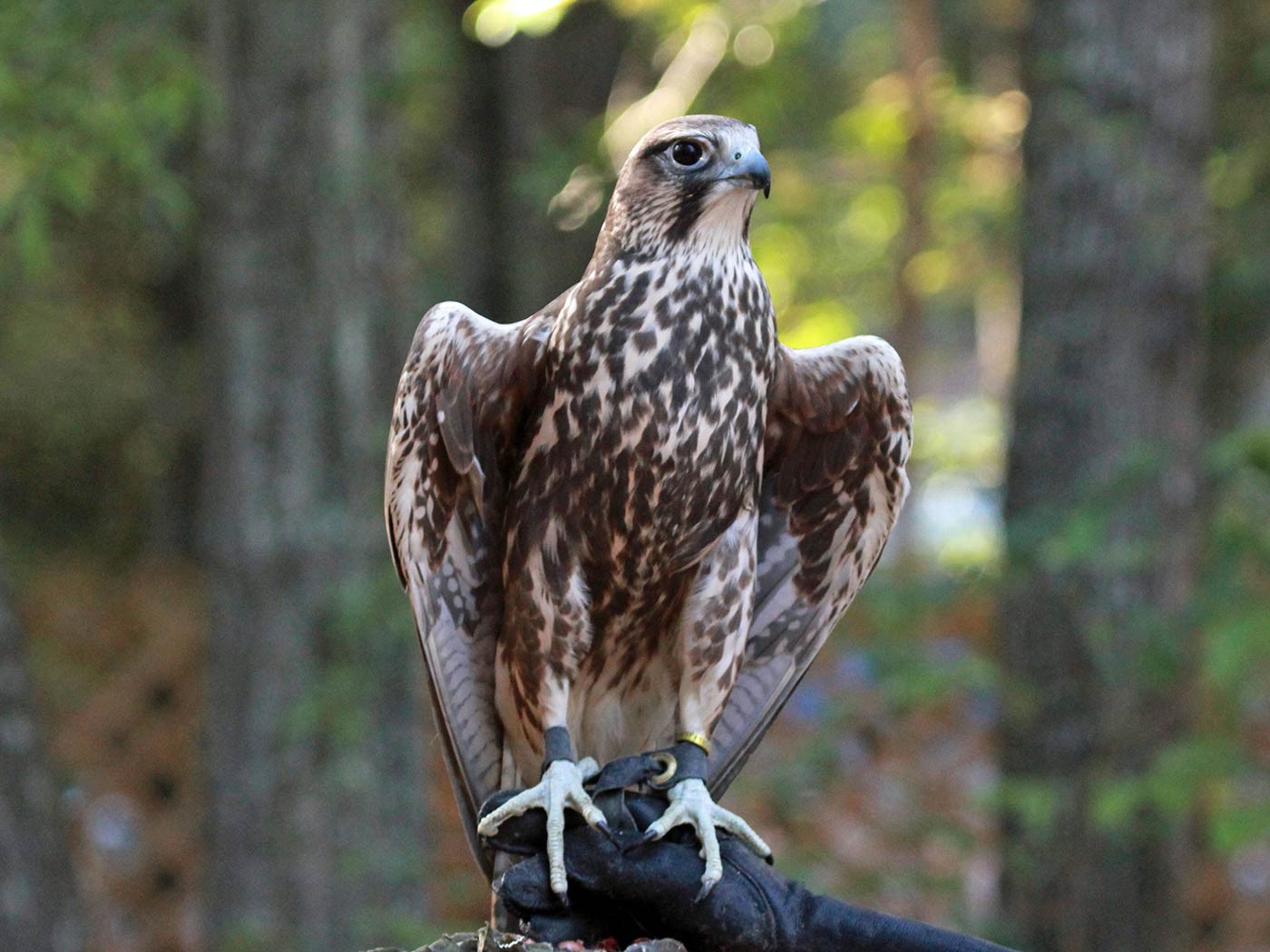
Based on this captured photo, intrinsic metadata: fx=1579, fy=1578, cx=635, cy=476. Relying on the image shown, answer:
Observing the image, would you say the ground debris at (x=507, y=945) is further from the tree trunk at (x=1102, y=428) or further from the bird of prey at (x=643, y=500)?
the tree trunk at (x=1102, y=428)

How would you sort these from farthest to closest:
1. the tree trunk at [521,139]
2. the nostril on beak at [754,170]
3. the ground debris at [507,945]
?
the tree trunk at [521,139] < the nostril on beak at [754,170] < the ground debris at [507,945]

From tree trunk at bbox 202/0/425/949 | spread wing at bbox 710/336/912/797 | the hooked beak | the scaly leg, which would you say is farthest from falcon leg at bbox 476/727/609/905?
tree trunk at bbox 202/0/425/949

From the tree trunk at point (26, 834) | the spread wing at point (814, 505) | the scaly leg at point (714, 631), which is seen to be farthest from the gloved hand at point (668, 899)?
the tree trunk at point (26, 834)

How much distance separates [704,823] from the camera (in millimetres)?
2459

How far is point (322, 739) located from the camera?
5.38m

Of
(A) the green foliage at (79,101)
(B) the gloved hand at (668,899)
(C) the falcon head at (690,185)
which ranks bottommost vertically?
(B) the gloved hand at (668,899)

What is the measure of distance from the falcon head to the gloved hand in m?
0.93

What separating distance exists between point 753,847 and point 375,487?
318 cm

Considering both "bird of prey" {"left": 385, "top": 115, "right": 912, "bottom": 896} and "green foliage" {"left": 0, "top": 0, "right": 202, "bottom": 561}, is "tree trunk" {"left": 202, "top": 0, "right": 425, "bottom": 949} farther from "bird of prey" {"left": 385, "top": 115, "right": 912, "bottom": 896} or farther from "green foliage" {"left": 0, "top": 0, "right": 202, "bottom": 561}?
"bird of prey" {"left": 385, "top": 115, "right": 912, "bottom": 896}

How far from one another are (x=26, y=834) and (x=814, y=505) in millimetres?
2409

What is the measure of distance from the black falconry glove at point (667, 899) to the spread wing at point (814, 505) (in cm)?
36

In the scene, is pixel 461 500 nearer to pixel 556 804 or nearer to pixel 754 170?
pixel 556 804

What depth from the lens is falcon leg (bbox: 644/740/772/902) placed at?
240 centimetres

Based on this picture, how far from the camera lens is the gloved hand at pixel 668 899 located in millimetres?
2336
